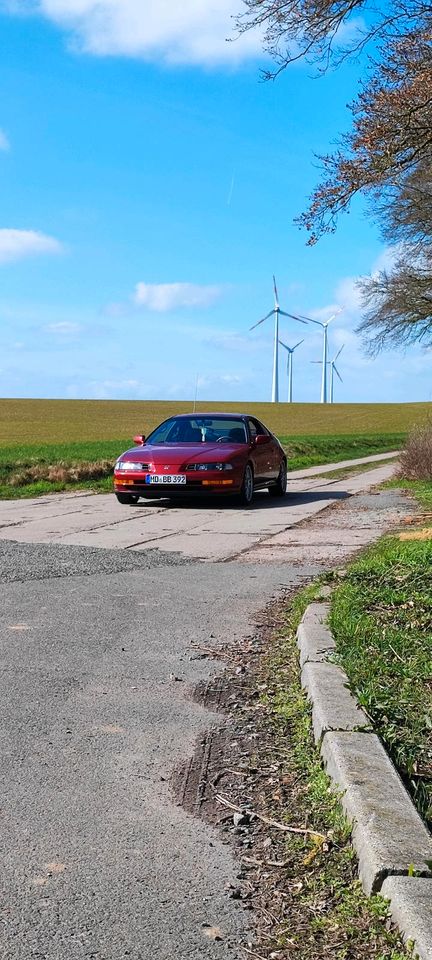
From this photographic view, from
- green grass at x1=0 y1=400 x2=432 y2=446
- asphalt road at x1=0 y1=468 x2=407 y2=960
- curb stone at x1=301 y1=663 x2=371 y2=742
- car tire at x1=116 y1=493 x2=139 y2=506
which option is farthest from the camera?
green grass at x1=0 y1=400 x2=432 y2=446

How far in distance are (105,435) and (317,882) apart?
51783mm

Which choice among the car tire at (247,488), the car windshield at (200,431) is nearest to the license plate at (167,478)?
the car tire at (247,488)

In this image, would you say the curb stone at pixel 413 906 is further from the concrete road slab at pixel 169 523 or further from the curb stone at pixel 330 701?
the concrete road slab at pixel 169 523

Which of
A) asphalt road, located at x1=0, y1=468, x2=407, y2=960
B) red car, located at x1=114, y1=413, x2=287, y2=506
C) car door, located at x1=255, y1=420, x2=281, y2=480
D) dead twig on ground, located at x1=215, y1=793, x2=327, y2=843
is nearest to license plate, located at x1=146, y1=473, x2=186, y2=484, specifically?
red car, located at x1=114, y1=413, x2=287, y2=506

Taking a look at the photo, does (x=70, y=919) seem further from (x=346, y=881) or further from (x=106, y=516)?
(x=106, y=516)

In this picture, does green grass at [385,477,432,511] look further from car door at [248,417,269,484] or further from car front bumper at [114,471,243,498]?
car front bumper at [114,471,243,498]

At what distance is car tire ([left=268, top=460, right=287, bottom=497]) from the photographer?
17.6 m

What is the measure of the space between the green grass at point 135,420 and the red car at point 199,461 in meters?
30.9

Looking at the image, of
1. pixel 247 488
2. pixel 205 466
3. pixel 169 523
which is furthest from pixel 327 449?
pixel 169 523

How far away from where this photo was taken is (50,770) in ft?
12.6

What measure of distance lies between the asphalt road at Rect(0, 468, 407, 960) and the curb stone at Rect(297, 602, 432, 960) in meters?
0.41

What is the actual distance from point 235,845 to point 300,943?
65 cm

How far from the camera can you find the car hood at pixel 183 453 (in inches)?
596

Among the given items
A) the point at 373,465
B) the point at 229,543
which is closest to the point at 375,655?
the point at 229,543
